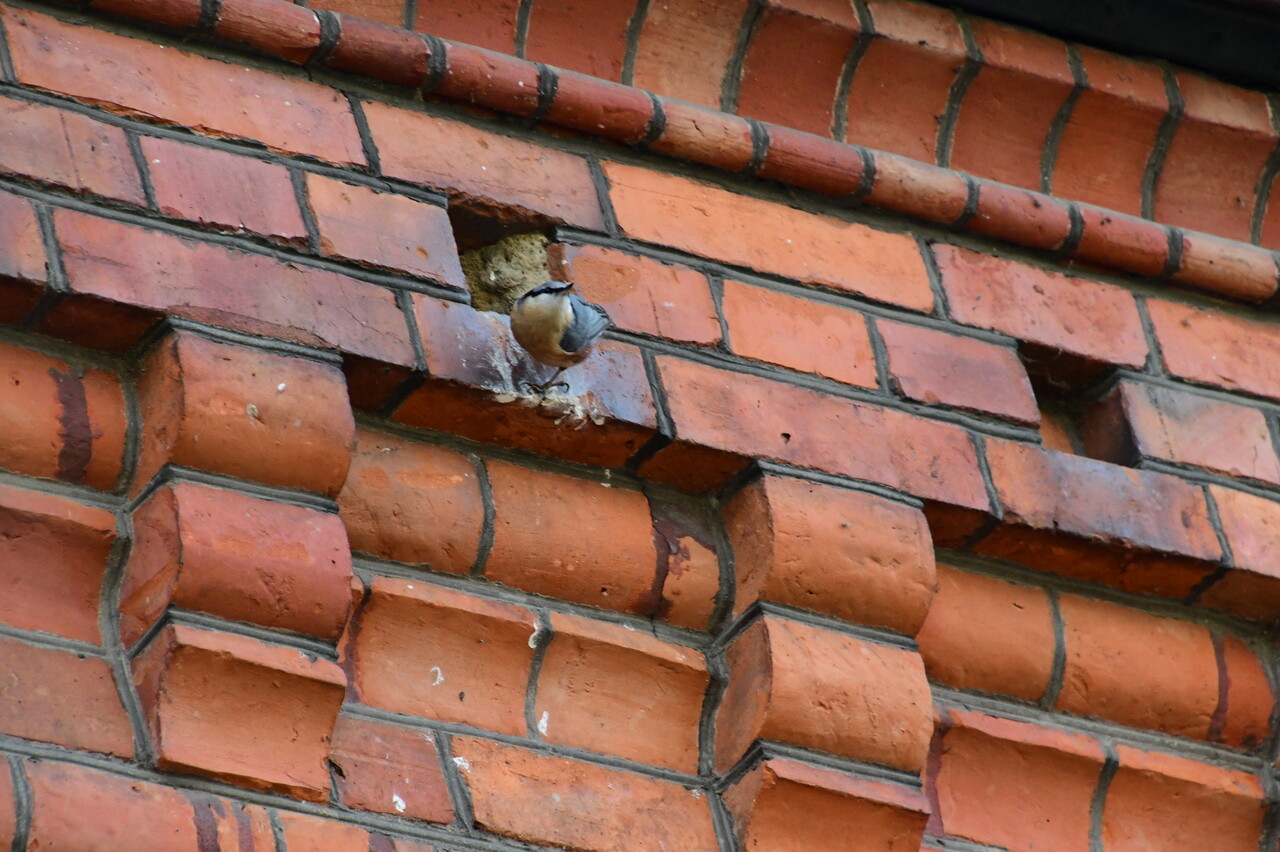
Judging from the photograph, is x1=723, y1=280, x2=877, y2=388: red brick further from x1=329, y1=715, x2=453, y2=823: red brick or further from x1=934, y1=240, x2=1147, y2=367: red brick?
x1=329, y1=715, x2=453, y2=823: red brick

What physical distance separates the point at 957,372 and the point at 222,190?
3.20ft

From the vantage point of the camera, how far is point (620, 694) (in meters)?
2.25

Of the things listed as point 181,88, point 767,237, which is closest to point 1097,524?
point 767,237

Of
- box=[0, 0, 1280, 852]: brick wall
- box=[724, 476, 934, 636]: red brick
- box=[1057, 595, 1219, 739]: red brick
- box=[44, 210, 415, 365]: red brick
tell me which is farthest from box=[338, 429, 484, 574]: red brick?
box=[1057, 595, 1219, 739]: red brick

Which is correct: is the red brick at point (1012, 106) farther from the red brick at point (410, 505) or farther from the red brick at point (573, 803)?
the red brick at point (573, 803)

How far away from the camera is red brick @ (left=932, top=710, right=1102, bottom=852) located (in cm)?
235

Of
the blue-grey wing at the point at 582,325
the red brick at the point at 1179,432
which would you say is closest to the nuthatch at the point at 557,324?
the blue-grey wing at the point at 582,325

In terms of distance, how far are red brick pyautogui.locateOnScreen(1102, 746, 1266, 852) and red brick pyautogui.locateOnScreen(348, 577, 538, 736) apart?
791mm

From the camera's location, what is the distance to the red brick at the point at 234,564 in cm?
199

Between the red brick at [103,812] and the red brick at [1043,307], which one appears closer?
the red brick at [103,812]

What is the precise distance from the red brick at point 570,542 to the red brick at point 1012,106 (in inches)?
30.8

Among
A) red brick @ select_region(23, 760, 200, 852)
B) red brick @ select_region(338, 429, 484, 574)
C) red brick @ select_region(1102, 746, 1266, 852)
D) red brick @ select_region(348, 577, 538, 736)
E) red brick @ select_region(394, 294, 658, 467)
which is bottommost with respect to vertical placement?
red brick @ select_region(23, 760, 200, 852)

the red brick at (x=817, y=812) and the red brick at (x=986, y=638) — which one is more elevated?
the red brick at (x=986, y=638)

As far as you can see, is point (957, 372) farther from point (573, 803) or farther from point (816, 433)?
point (573, 803)
